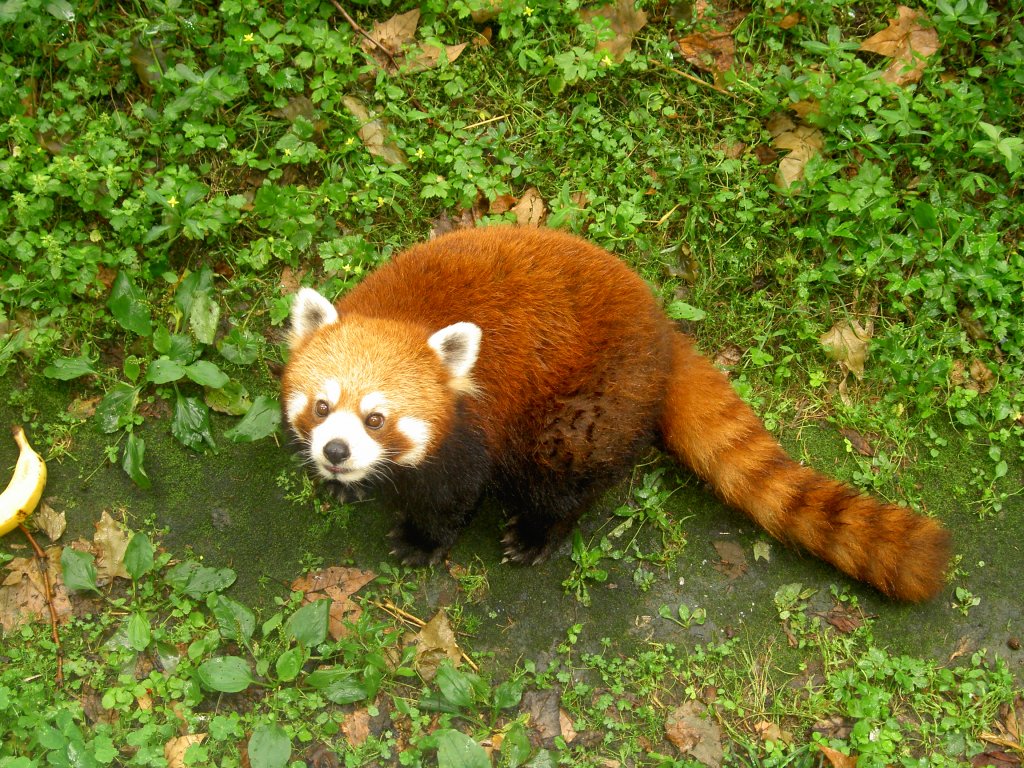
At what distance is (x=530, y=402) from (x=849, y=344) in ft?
5.60

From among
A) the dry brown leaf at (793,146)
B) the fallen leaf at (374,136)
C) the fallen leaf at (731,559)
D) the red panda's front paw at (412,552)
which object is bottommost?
the red panda's front paw at (412,552)

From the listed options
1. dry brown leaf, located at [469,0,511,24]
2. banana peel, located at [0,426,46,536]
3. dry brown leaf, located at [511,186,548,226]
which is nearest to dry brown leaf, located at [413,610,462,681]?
banana peel, located at [0,426,46,536]

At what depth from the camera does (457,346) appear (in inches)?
119

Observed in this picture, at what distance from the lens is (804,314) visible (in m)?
4.09

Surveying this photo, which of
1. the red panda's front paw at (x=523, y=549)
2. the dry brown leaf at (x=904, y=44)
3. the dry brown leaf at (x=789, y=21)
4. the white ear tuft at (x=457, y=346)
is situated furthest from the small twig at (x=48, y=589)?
the dry brown leaf at (x=904, y=44)

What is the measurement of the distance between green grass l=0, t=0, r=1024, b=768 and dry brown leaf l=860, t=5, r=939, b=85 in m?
0.07

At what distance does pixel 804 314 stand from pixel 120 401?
3.13 m

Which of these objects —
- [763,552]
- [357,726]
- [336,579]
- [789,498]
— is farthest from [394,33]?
[357,726]

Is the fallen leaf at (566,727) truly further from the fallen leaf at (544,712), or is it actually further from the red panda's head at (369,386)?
the red panda's head at (369,386)

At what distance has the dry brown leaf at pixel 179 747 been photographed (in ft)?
10.6

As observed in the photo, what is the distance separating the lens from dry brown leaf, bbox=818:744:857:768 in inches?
128

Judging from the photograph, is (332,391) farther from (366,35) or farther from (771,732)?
(366,35)

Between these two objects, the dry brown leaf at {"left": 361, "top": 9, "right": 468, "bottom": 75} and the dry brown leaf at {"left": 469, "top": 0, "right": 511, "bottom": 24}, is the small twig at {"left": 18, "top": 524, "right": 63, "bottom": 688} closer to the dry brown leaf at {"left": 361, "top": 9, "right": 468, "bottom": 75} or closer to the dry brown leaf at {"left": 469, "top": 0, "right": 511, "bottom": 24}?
the dry brown leaf at {"left": 361, "top": 9, "right": 468, "bottom": 75}

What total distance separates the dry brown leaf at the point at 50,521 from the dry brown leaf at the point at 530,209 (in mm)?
2443
